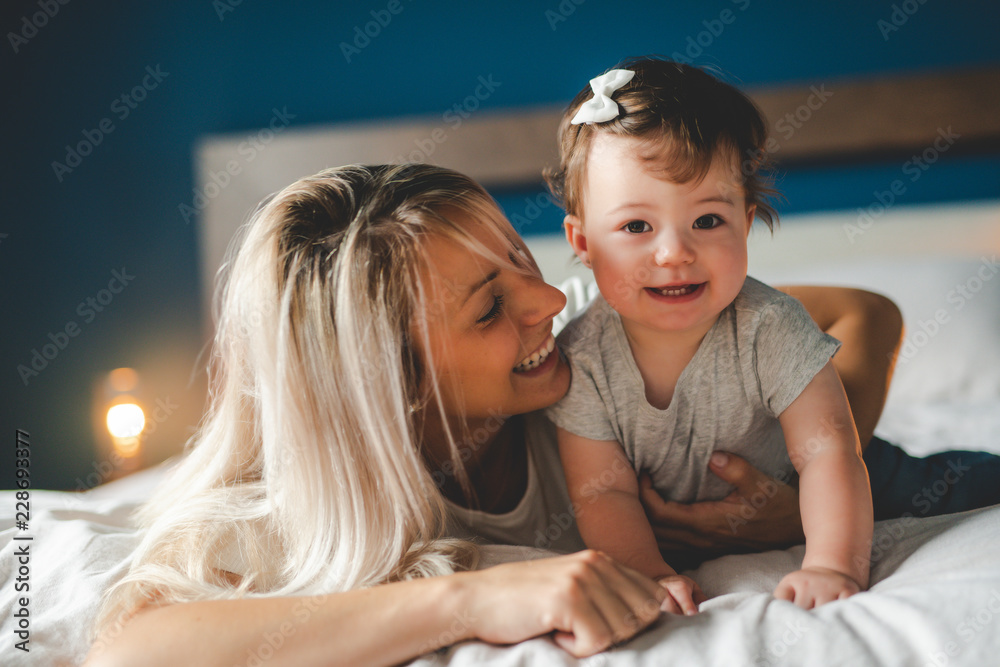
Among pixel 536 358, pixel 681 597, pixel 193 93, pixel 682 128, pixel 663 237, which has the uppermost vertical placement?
pixel 193 93

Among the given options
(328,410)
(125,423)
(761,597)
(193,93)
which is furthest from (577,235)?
(193,93)

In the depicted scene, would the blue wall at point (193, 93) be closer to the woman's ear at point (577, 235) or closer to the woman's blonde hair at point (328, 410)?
the woman's ear at point (577, 235)

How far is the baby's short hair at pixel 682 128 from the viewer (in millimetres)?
897

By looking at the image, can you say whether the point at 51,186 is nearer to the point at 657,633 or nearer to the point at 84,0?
the point at 84,0

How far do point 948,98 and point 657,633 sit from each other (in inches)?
81.9

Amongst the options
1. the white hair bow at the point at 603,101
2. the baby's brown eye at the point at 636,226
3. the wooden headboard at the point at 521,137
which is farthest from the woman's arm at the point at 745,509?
the wooden headboard at the point at 521,137

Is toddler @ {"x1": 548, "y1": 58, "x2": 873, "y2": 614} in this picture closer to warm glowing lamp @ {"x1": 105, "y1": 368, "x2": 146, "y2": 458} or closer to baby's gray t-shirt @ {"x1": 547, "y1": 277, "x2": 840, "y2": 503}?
baby's gray t-shirt @ {"x1": 547, "y1": 277, "x2": 840, "y2": 503}

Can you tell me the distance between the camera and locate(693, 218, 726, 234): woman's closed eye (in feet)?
3.04

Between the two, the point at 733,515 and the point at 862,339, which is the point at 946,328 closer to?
the point at 862,339

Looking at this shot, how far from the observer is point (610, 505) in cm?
97

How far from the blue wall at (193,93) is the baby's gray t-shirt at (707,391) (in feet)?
4.98

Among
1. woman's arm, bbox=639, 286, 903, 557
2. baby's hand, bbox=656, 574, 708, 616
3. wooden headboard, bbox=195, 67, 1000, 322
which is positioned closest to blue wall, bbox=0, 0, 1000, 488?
wooden headboard, bbox=195, 67, 1000, 322

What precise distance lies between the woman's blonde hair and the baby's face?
0.57 feet

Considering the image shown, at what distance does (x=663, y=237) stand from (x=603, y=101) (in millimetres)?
207
